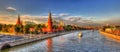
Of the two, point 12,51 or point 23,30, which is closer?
point 12,51

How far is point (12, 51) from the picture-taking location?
27.3 meters

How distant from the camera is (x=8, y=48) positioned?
29438 mm

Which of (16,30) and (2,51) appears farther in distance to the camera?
(16,30)

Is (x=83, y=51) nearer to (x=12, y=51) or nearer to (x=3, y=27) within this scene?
(x=12, y=51)

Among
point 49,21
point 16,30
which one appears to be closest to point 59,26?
point 49,21

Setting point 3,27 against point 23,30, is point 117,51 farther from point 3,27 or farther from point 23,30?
point 3,27

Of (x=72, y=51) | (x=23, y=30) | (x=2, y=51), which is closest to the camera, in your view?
(x=2, y=51)

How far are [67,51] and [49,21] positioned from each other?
100 m

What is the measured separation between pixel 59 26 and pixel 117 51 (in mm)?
128385

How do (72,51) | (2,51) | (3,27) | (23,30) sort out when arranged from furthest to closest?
(3,27) < (23,30) < (72,51) < (2,51)

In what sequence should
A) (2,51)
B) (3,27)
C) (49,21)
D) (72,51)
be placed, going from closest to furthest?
(2,51)
(72,51)
(3,27)
(49,21)

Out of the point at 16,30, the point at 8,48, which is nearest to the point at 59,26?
the point at 16,30

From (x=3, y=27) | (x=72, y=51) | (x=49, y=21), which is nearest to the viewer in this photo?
(x=72, y=51)

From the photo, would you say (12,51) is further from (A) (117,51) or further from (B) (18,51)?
(A) (117,51)
